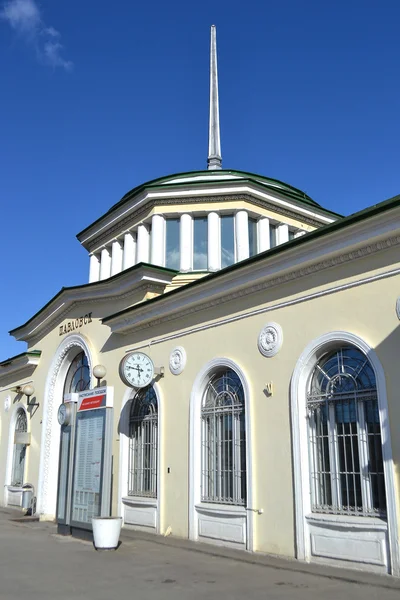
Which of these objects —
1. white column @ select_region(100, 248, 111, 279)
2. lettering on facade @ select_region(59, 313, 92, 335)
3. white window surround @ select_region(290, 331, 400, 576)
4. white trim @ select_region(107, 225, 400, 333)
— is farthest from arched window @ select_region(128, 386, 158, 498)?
white column @ select_region(100, 248, 111, 279)

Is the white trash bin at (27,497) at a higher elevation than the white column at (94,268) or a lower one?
lower

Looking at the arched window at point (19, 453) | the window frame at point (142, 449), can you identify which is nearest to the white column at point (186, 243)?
the window frame at point (142, 449)

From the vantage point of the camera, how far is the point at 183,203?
1778 cm

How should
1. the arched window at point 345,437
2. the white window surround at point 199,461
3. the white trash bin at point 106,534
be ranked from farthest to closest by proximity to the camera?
the white trash bin at point 106,534 < the white window surround at point 199,461 < the arched window at point 345,437

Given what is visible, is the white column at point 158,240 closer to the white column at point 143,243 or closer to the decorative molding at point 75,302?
the white column at point 143,243

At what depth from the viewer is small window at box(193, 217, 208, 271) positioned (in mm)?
17328

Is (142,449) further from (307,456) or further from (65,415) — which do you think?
(307,456)

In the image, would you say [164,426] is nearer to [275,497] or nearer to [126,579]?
[275,497]

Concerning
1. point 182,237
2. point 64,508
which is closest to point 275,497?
point 64,508

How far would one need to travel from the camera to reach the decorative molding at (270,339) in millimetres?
10633

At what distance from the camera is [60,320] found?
1941 cm

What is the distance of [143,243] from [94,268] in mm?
3521

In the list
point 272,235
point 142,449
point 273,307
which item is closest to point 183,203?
point 272,235

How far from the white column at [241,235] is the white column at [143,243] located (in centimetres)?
292
